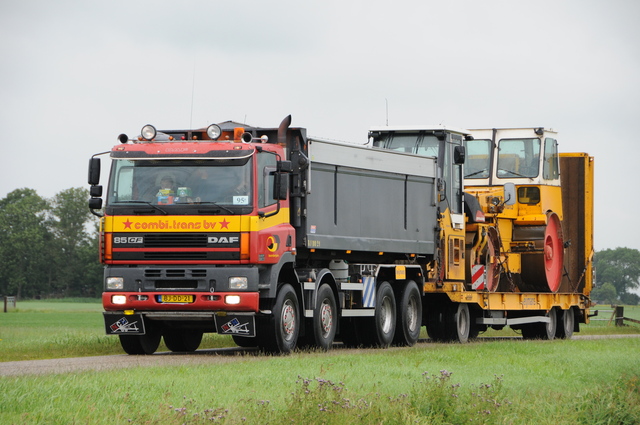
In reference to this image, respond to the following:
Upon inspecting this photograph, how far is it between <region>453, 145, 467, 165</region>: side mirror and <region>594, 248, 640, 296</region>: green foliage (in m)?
158

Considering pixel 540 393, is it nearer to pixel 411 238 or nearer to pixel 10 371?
pixel 10 371

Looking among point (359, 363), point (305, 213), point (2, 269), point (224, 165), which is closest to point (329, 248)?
point (305, 213)

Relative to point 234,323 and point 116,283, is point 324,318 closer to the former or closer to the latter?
point 234,323

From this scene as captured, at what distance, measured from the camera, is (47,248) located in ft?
420

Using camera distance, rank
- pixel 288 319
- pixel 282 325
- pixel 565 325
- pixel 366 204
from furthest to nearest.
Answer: pixel 565 325 → pixel 366 204 → pixel 288 319 → pixel 282 325

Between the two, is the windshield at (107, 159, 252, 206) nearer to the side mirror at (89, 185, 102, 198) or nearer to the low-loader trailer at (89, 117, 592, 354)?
the low-loader trailer at (89, 117, 592, 354)

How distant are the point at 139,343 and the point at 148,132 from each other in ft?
12.0

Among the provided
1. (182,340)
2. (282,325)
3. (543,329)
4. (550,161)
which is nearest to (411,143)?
(550,161)

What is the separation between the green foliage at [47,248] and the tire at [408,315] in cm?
9928

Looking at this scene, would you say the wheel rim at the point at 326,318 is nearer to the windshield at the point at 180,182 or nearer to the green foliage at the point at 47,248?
the windshield at the point at 180,182

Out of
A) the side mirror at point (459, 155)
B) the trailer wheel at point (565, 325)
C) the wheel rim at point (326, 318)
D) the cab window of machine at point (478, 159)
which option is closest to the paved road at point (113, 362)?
the wheel rim at point (326, 318)

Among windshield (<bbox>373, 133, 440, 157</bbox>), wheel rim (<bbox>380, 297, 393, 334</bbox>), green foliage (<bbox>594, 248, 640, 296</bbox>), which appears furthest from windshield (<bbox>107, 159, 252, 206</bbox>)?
green foliage (<bbox>594, 248, 640, 296</bbox>)

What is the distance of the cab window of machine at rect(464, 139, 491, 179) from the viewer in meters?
30.7

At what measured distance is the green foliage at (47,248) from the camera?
123 m
